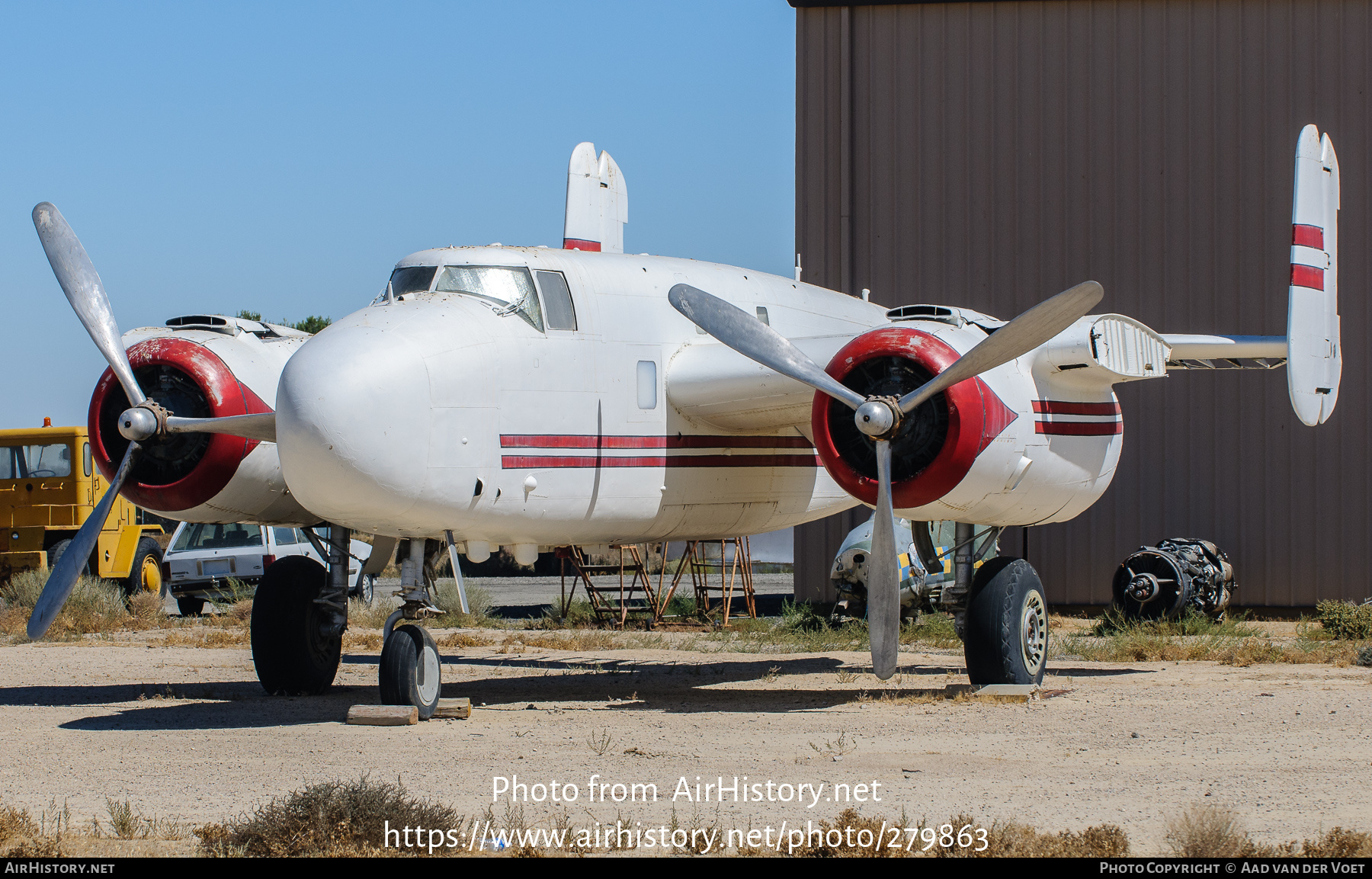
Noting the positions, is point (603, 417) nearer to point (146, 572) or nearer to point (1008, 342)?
point (1008, 342)

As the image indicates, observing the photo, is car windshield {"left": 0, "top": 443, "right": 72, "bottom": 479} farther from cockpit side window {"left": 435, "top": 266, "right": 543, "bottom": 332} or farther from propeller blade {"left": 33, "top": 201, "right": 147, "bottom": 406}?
cockpit side window {"left": 435, "top": 266, "right": 543, "bottom": 332}

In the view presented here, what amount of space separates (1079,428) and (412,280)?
5.79 metres

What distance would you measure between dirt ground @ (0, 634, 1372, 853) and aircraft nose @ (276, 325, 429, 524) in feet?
5.75

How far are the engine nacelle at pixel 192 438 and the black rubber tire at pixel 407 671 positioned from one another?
93.0 inches

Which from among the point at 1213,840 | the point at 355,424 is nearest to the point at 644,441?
the point at 355,424

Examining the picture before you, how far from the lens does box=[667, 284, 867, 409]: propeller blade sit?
11164mm

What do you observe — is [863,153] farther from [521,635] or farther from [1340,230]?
[521,635]

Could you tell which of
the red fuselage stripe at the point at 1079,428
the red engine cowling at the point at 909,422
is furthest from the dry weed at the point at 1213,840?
the red fuselage stripe at the point at 1079,428

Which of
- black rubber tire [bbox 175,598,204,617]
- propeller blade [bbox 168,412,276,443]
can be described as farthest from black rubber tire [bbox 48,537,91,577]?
propeller blade [bbox 168,412,276,443]

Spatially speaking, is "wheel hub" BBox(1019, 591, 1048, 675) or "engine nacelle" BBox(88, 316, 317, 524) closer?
"engine nacelle" BBox(88, 316, 317, 524)

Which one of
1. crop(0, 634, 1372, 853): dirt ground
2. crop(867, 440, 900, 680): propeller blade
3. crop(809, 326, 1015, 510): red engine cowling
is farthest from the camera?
crop(809, 326, 1015, 510): red engine cowling

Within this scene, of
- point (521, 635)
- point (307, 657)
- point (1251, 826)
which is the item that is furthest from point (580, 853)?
point (521, 635)

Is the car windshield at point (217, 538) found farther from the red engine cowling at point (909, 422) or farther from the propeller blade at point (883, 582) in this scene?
the propeller blade at point (883, 582)

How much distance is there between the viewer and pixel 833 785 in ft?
25.7
